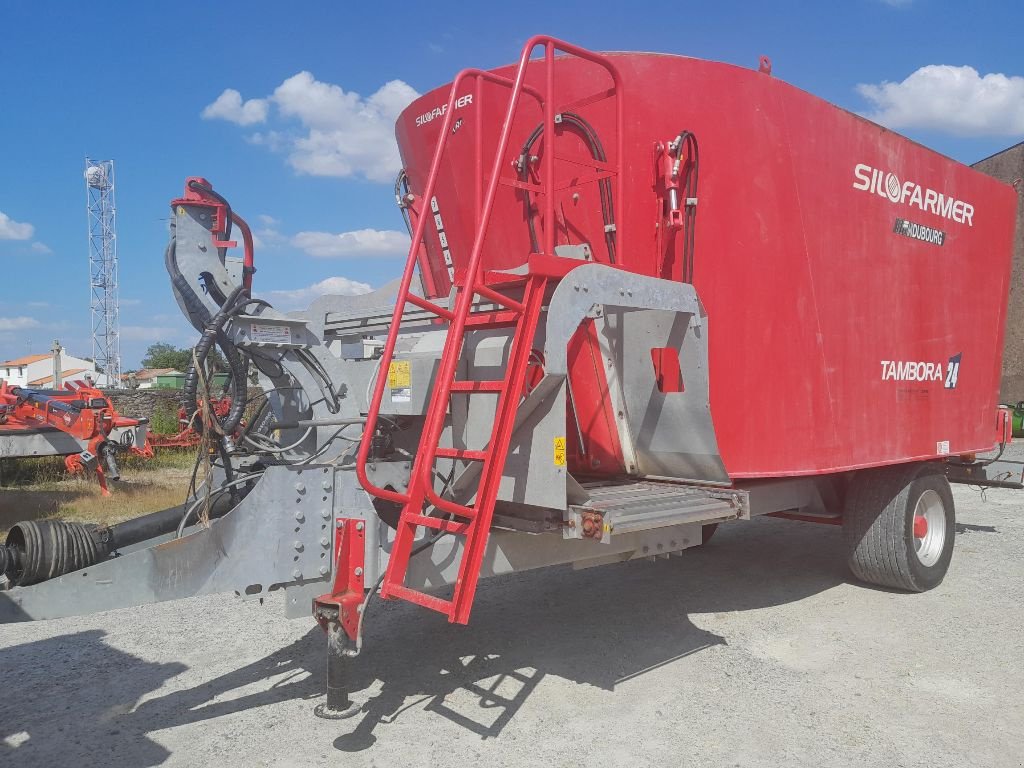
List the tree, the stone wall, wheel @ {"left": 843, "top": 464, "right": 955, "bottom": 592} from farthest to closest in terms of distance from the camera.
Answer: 1. the tree
2. the stone wall
3. wheel @ {"left": 843, "top": 464, "right": 955, "bottom": 592}

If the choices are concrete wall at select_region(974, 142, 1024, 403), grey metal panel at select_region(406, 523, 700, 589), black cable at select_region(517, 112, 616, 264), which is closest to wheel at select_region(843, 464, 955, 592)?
grey metal panel at select_region(406, 523, 700, 589)

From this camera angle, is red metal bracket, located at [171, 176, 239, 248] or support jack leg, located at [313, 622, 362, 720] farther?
red metal bracket, located at [171, 176, 239, 248]

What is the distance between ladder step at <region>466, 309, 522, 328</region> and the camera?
3.51m

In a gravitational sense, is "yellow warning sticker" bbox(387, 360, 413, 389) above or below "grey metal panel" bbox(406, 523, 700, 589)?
above

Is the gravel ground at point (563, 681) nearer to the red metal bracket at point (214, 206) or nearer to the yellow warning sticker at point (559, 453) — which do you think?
the yellow warning sticker at point (559, 453)

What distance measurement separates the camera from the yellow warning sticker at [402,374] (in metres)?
3.71

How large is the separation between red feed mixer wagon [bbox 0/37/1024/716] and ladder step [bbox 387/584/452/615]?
0.04 feet

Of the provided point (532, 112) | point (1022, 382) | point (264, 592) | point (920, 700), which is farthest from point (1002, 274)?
point (1022, 382)

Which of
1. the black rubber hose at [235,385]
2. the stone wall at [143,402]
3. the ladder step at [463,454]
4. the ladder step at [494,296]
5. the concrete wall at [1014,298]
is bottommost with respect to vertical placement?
the stone wall at [143,402]

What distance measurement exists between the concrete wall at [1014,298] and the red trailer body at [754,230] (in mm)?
15899

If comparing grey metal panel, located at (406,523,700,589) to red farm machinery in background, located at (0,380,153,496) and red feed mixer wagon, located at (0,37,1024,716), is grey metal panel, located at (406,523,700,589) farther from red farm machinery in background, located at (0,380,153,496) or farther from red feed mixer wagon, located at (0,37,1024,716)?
red farm machinery in background, located at (0,380,153,496)

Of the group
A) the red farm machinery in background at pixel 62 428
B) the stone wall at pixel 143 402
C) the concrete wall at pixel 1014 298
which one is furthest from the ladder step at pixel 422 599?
the concrete wall at pixel 1014 298

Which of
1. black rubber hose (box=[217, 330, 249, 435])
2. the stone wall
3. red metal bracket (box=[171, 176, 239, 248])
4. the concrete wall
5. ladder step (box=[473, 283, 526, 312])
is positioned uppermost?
the concrete wall

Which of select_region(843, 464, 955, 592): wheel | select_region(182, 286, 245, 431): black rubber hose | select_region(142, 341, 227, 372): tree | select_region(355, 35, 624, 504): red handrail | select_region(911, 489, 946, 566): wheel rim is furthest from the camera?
select_region(142, 341, 227, 372): tree
